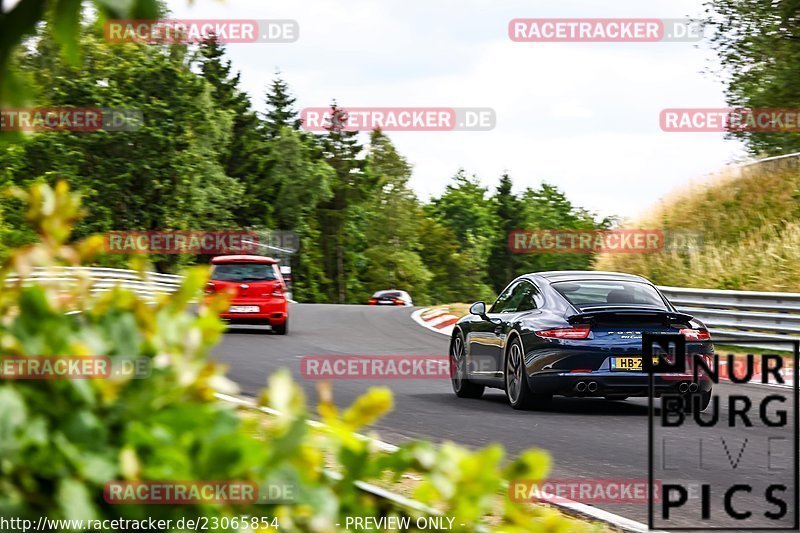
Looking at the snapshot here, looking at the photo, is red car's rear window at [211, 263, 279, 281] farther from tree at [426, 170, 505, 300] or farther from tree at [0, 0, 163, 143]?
tree at [426, 170, 505, 300]

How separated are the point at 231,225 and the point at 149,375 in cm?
7817

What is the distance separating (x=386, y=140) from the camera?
118 meters

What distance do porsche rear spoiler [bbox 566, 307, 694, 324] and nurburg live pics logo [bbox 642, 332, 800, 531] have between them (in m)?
0.18

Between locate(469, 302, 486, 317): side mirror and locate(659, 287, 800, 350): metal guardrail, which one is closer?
locate(469, 302, 486, 317): side mirror

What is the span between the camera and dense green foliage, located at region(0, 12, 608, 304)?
60.5 m

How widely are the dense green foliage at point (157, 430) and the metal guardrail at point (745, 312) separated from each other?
16903 millimetres

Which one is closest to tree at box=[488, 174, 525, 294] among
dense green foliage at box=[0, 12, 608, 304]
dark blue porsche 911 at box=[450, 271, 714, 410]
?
dense green foliage at box=[0, 12, 608, 304]

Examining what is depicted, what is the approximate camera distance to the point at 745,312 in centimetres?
2003

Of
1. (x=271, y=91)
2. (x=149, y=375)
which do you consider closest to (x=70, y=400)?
(x=149, y=375)

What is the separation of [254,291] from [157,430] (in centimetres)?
2188

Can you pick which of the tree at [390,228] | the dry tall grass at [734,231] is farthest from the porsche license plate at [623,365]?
the tree at [390,228]

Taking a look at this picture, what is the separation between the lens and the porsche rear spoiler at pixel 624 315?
11.6m

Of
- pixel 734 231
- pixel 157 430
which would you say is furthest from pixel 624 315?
pixel 734 231

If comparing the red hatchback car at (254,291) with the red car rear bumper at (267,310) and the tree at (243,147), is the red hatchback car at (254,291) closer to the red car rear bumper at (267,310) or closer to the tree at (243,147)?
the red car rear bumper at (267,310)
